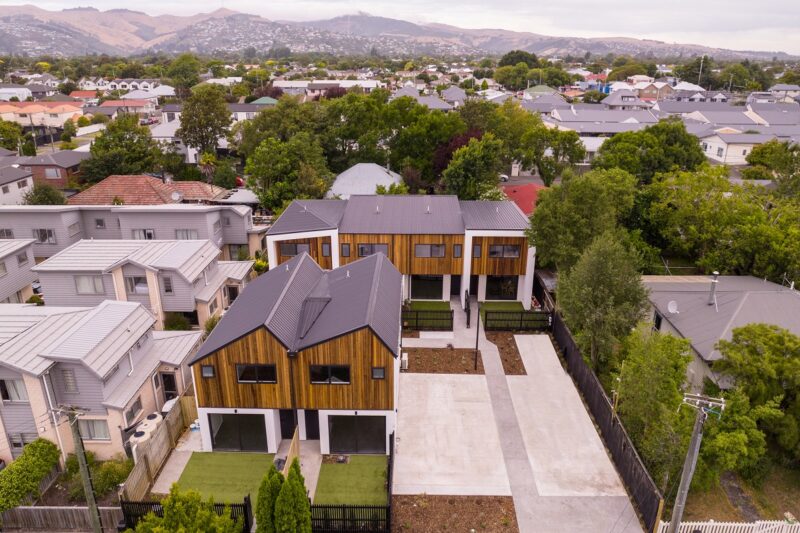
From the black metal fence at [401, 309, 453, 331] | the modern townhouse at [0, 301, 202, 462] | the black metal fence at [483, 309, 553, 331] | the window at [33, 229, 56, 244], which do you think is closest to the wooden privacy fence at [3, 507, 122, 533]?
the modern townhouse at [0, 301, 202, 462]

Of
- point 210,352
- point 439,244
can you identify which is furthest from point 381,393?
point 439,244

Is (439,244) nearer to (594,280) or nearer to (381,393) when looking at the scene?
(594,280)

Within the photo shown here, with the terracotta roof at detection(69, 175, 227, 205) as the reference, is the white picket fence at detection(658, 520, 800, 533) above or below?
below

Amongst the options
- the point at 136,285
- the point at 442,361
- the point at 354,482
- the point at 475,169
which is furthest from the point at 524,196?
the point at 354,482

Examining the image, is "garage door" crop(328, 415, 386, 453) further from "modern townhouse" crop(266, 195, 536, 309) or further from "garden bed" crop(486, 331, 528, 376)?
"modern townhouse" crop(266, 195, 536, 309)

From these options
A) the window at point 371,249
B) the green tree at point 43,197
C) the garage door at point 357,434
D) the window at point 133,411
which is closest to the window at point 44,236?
the green tree at point 43,197

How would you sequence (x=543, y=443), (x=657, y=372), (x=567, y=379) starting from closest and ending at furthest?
(x=657, y=372) → (x=543, y=443) → (x=567, y=379)

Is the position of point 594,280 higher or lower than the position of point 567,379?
higher

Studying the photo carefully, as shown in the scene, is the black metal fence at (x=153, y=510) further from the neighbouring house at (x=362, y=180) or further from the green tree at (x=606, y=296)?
the neighbouring house at (x=362, y=180)
